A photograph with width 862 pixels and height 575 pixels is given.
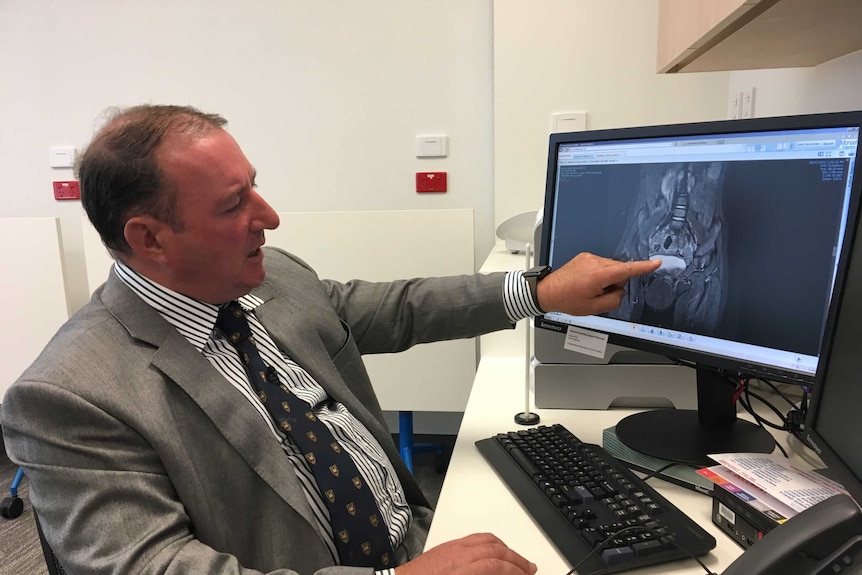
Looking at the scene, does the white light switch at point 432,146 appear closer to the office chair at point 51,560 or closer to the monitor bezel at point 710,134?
the monitor bezel at point 710,134

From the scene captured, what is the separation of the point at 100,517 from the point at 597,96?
6.62ft

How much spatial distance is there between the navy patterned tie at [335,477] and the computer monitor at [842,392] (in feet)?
2.01

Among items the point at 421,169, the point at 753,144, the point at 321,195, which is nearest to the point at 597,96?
the point at 421,169

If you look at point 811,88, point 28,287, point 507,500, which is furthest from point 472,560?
point 28,287

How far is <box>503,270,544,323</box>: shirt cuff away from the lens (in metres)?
1.11

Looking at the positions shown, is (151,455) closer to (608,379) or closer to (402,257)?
(608,379)

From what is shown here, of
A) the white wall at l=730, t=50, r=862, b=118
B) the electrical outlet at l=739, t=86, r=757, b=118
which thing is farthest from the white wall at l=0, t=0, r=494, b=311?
the white wall at l=730, t=50, r=862, b=118

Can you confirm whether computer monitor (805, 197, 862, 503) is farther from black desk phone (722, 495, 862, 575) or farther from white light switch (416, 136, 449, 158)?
white light switch (416, 136, 449, 158)

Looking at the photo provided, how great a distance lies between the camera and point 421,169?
8.33 ft

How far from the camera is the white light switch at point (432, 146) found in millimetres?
2487

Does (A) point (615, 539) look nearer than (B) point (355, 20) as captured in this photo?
Yes

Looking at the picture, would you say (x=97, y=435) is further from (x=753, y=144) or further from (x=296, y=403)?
(x=753, y=144)

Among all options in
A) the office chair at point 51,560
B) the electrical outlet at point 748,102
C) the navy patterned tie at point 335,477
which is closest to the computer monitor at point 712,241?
the navy patterned tie at point 335,477

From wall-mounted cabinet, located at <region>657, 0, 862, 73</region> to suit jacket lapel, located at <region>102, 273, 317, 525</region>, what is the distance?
910mm
